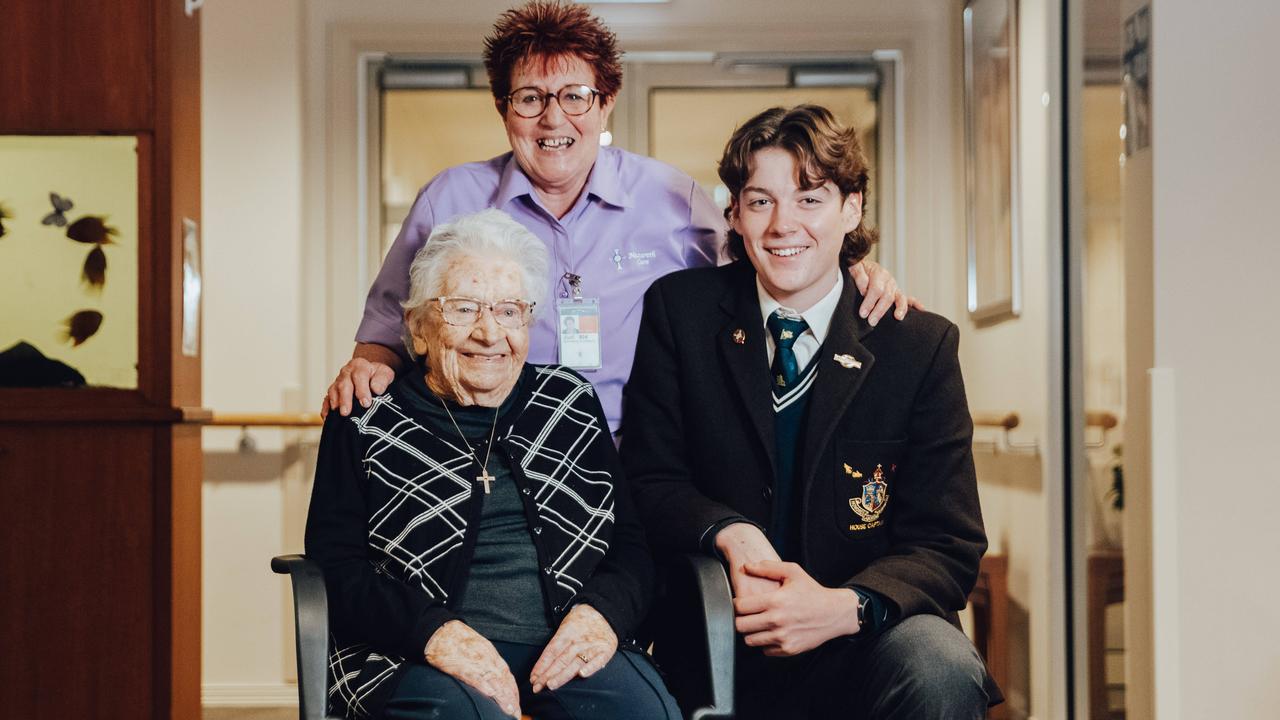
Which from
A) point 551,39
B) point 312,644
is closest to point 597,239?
point 551,39

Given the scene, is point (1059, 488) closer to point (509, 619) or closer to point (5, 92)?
point (509, 619)

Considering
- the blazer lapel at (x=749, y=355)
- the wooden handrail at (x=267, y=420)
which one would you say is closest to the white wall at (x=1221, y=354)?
the blazer lapel at (x=749, y=355)

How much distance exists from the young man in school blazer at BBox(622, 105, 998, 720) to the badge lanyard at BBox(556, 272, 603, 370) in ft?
0.63

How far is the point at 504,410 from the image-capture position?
2.16 m

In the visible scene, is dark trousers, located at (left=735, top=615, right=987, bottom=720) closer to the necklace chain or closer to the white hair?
the necklace chain

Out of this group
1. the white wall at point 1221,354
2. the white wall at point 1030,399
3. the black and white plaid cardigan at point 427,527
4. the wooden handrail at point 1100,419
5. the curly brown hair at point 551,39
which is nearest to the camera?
the black and white plaid cardigan at point 427,527

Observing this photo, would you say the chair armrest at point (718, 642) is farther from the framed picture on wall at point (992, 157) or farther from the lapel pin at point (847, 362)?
the framed picture on wall at point (992, 157)

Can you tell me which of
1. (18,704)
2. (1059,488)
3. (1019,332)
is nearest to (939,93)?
(1019,332)

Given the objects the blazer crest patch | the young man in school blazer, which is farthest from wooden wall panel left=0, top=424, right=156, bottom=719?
the blazer crest patch

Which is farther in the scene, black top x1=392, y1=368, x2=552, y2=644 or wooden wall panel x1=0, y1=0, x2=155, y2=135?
wooden wall panel x1=0, y1=0, x2=155, y2=135

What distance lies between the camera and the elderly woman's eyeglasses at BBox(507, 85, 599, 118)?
98.3 inches

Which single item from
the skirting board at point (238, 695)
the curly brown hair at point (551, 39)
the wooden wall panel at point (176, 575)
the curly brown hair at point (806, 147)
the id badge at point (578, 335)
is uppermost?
the curly brown hair at point (551, 39)

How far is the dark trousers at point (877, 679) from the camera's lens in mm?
1886

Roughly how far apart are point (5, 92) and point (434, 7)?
2.06m
